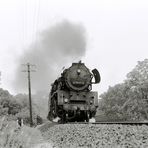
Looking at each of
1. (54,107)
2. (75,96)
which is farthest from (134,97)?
(75,96)

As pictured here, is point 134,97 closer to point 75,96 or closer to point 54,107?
point 54,107

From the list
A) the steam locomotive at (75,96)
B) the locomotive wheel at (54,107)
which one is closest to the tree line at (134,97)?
the locomotive wheel at (54,107)

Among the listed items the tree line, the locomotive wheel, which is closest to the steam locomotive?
the locomotive wheel

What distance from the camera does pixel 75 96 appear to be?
2122 centimetres

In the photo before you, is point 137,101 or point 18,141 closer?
point 18,141

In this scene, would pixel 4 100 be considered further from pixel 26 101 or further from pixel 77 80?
pixel 77 80

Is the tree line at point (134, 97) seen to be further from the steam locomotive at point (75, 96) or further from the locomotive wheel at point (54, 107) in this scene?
the steam locomotive at point (75, 96)

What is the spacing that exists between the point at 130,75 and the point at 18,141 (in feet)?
148

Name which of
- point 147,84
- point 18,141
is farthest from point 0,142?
point 147,84

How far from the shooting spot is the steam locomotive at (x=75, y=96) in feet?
68.2

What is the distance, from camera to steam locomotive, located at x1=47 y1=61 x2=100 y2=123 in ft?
68.2

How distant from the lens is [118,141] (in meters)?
7.89

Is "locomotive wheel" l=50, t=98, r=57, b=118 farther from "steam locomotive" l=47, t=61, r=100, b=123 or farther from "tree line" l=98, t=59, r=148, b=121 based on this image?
"tree line" l=98, t=59, r=148, b=121

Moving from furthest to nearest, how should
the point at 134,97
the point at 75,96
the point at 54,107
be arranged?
the point at 134,97, the point at 54,107, the point at 75,96
